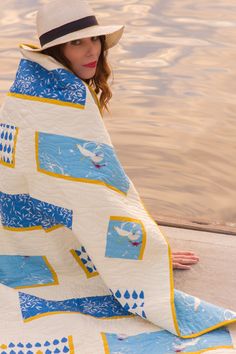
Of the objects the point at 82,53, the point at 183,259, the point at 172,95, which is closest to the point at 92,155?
the point at 82,53

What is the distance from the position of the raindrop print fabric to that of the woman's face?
6cm

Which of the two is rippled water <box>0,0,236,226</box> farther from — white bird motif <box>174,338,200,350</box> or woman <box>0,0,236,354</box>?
white bird motif <box>174,338,200,350</box>

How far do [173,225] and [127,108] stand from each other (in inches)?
51.4

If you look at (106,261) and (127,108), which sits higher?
(106,261)

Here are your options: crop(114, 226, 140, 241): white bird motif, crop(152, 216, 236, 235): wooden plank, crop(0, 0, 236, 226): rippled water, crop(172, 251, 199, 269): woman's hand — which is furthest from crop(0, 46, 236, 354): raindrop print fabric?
crop(0, 0, 236, 226): rippled water

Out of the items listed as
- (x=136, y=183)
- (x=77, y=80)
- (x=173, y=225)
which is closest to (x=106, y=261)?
(x=77, y=80)

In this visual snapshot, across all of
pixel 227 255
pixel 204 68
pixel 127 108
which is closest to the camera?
pixel 227 255

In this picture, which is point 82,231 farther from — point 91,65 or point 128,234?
point 91,65

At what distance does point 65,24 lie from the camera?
2.17m

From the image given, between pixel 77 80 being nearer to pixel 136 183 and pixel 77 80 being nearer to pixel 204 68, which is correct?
pixel 136 183

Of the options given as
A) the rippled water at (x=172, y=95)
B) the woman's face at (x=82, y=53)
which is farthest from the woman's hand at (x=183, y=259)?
the woman's face at (x=82, y=53)

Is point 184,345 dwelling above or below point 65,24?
below

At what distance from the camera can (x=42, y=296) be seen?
2199 millimetres

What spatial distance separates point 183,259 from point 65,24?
0.79m
